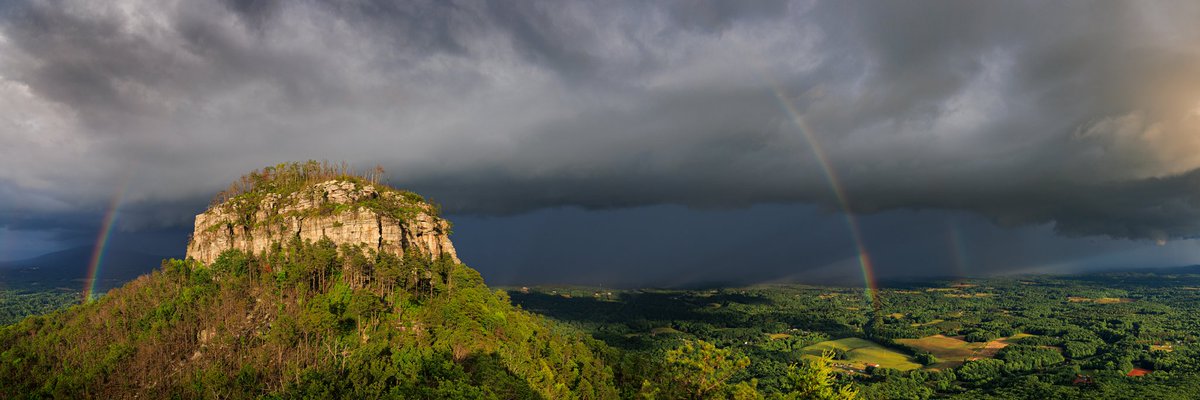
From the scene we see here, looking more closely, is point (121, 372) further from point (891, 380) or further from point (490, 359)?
point (891, 380)

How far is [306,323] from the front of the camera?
8188 cm

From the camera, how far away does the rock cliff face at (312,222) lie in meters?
102

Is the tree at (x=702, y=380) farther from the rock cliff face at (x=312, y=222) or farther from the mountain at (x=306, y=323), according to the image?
the rock cliff face at (x=312, y=222)

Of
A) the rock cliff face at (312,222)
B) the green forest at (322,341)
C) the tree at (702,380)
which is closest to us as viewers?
the green forest at (322,341)

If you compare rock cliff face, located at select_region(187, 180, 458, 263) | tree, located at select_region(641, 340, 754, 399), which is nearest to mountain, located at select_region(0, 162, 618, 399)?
rock cliff face, located at select_region(187, 180, 458, 263)

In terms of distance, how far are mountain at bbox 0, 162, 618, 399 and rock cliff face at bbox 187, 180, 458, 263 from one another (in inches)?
11.0

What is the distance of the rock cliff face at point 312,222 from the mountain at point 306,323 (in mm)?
278

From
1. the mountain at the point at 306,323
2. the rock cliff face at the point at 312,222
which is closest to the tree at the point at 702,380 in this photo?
the mountain at the point at 306,323

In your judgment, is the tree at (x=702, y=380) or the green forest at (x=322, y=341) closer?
the green forest at (x=322, y=341)

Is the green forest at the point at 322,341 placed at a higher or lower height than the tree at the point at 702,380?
higher

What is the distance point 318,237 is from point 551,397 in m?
58.7

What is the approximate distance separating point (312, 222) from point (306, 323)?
27.5 meters

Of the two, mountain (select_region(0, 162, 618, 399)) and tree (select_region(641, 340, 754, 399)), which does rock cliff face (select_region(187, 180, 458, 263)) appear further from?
tree (select_region(641, 340, 754, 399))

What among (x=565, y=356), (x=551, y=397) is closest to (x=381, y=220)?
(x=565, y=356)
